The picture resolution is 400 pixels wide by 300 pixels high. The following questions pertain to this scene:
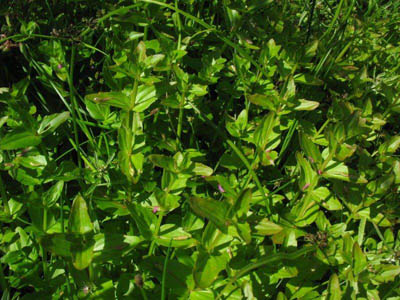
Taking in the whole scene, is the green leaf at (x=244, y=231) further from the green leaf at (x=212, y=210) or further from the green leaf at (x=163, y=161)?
the green leaf at (x=163, y=161)

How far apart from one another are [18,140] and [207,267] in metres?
0.73

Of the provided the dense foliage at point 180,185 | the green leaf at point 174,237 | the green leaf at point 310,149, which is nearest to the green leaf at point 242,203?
the dense foliage at point 180,185

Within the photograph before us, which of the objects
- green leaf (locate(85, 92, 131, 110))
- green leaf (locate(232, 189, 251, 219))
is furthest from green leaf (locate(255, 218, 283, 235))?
green leaf (locate(85, 92, 131, 110))

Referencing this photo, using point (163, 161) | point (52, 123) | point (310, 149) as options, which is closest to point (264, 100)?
point (310, 149)

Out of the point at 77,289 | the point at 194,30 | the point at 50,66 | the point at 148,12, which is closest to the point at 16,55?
the point at 50,66

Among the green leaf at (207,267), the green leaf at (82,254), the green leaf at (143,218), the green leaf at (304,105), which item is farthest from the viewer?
the green leaf at (304,105)

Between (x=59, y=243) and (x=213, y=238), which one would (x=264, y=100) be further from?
(x=59, y=243)

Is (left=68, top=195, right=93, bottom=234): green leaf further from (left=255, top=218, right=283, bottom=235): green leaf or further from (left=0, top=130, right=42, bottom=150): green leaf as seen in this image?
(left=255, top=218, right=283, bottom=235): green leaf

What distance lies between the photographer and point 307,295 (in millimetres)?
1344

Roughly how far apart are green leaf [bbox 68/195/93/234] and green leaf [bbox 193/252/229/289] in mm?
332

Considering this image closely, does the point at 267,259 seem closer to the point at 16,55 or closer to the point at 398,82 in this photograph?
the point at 398,82

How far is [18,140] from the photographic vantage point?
50.0 inches

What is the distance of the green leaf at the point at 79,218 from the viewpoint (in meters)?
1.06

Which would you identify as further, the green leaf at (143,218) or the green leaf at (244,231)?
the green leaf at (143,218)
